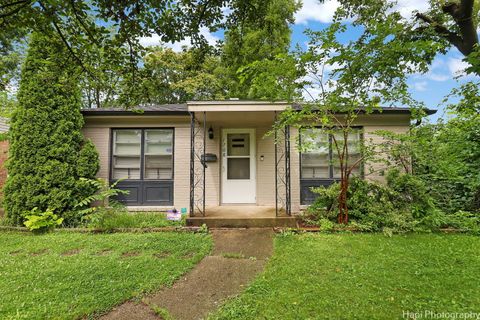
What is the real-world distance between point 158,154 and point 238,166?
2301 mm

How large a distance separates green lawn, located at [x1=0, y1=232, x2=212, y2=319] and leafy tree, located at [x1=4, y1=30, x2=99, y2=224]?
0.83m

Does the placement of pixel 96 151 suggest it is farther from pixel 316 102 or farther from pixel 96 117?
pixel 316 102

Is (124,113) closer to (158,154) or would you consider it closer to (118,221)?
(158,154)

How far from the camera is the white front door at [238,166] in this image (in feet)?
21.9

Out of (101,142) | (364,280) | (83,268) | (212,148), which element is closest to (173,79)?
(101,142)

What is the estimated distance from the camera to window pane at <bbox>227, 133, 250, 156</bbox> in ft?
22.2

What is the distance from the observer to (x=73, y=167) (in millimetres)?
5746

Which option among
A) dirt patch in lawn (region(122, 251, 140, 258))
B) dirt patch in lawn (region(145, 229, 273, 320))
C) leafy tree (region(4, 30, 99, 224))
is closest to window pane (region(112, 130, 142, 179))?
leafy tree (region(4, 30, 99, 224))

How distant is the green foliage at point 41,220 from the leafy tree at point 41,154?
191 mm

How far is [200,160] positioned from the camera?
6.38m

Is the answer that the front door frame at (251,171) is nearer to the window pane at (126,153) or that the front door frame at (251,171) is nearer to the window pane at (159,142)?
the window pane at (159,142)

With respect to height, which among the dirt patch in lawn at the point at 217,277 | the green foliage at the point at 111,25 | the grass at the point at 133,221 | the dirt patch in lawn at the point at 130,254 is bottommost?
the dirt patch in lawn at the point at 217,277

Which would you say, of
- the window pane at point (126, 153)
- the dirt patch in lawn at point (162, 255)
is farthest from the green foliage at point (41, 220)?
the dirt patch in lawn at point (162, 255)

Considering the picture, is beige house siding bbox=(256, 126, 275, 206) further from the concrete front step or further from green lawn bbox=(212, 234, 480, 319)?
green lawn bbox=(212, 234, 480, 319)
